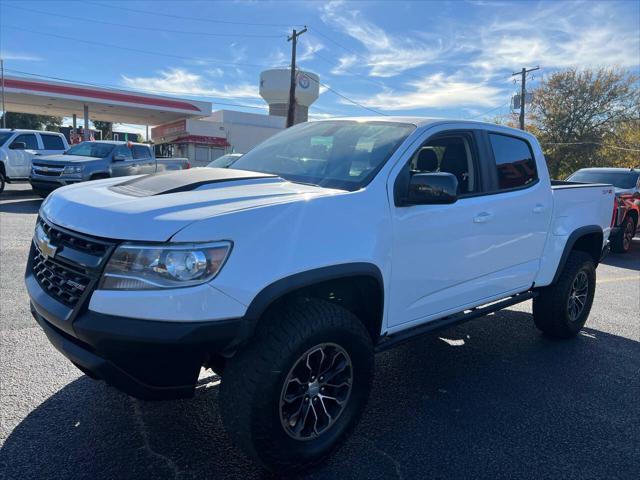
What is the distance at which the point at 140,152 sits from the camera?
14.9 m

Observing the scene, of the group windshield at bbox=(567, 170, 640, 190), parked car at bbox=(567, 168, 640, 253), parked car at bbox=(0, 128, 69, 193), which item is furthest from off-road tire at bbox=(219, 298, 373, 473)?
parked car at bbox=(0, 128, 69, 193)

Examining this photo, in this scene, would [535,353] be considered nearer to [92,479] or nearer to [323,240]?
[323,240]

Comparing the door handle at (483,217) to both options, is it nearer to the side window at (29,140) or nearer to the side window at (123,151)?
the side window at (123,151)

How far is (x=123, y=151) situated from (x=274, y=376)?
13.5m

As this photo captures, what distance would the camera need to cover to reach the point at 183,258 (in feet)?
7.14

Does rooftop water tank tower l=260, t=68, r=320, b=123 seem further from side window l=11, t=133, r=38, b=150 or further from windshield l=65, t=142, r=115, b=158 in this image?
windshield l=65, t=142, r=115, b=158

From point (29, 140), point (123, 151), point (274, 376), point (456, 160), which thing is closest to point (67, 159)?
point (123, 151)

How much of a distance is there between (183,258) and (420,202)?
146 cm

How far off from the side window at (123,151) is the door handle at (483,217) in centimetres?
1265

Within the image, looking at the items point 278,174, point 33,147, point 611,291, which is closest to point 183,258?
point 278,174

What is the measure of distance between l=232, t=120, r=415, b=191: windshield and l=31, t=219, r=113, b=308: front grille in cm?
134

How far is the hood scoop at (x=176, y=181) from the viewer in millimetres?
2752

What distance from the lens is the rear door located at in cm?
1465

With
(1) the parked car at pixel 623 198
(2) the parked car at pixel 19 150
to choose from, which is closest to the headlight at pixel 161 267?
(1) the parked car at pixel 623 198
